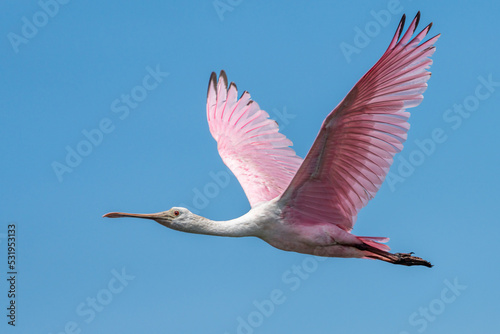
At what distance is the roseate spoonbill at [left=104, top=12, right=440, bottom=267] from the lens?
28.5 ft

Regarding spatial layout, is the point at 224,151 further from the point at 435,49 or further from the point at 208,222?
the point at 435,49

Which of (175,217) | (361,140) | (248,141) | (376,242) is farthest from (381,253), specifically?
(248,141)

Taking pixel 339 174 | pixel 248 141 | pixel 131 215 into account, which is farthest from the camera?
pixel 248 141

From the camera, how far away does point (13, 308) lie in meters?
11.8

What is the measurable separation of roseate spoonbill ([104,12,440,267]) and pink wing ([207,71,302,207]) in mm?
21

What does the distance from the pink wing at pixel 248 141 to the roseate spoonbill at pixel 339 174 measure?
21 mm

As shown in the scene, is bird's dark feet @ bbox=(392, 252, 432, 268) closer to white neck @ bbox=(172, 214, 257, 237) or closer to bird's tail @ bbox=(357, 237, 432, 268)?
bird's tail @ bbox=(357, 237, 432, 268)

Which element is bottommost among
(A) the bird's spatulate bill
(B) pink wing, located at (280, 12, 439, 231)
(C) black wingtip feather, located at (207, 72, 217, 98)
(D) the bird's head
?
(A) the bird's spatulate bill

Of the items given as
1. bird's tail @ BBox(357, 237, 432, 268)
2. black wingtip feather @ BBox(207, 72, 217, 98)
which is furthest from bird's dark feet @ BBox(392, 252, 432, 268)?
black wingtip feather @ BBox(207, 72, 217, 98)

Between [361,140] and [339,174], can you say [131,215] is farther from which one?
[361,140]

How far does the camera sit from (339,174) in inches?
373

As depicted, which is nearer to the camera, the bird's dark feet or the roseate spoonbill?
the roseate spoonbill

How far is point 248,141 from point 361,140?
3.14 meters

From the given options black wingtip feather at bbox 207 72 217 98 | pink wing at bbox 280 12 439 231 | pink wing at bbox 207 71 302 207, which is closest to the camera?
pink wing at bbox 280 12 439 231
